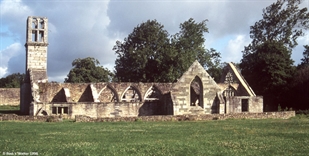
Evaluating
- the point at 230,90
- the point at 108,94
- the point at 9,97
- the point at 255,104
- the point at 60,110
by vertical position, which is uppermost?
the point at 230,90

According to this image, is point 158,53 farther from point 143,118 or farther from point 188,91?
point 143,118

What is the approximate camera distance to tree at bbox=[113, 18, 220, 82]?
2152 inches

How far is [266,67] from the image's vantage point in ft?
155

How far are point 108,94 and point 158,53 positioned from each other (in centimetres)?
1633

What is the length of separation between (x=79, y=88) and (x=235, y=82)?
18015 millimetres

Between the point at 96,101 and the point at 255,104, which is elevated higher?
the point at 96,101

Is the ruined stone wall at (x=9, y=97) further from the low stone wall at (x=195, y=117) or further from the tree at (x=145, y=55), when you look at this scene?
the low stone wall at (x=195, y=117)

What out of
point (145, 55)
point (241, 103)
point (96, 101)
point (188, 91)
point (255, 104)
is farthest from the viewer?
point (145, 55)

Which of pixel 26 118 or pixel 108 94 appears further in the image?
pixel 108 94

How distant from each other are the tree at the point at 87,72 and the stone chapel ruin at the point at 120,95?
24683mm

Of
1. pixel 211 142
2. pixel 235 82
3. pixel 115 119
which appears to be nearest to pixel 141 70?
pixel 235 82

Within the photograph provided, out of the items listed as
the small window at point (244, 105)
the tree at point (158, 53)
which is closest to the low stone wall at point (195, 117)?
the small window at point (244, 105)

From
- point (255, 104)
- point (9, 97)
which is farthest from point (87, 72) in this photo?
point (255, 104)

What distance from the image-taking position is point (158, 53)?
186 ft
